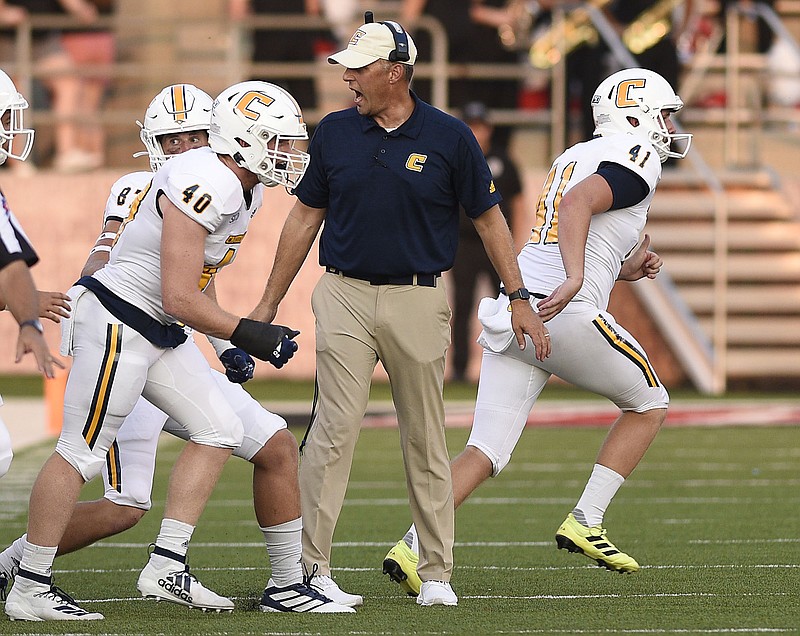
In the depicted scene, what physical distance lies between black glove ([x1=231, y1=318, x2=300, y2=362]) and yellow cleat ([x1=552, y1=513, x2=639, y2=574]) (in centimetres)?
150

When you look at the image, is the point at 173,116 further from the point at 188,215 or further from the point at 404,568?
the point at 404,568

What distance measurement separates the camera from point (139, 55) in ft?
54.2

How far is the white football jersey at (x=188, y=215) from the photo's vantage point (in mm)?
5324

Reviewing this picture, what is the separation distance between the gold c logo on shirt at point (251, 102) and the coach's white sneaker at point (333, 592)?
1.59m

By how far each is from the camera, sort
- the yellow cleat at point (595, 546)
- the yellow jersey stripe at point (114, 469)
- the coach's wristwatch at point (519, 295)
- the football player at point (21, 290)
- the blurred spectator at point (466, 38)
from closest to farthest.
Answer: the football player at point (21, 290), the coach's wristwatch at point (519, 295), the yellow jersey stripe at point (114, 469), the yellow cleat at point (595, 546), the blurred spectator at point (466, 38)

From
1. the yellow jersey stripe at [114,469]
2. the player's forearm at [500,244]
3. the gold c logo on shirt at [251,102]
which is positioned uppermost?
the gold c logo on shirt at [251,102]

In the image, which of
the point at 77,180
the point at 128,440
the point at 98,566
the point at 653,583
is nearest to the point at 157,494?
the point at 98,566

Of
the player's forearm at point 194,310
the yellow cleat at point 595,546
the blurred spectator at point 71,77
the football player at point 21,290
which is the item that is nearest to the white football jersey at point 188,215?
the player's forearm at point 194,310

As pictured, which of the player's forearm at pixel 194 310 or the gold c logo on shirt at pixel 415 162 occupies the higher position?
the gold c logo on shirt at pixel 415 162

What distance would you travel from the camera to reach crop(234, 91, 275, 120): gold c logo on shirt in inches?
216

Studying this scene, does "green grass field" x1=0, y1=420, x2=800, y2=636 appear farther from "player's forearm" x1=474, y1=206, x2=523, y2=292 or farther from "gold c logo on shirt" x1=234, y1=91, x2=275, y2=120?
"gold c logo on shirt" x1=234, y1=91, x2=275, y2=120

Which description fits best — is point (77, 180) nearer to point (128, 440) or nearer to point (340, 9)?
point (340, 9)

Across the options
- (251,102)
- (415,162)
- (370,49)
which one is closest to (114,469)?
(251,102)

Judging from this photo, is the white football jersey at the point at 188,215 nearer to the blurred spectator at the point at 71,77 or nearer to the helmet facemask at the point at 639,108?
the helmet facemask at the point at 639,108
